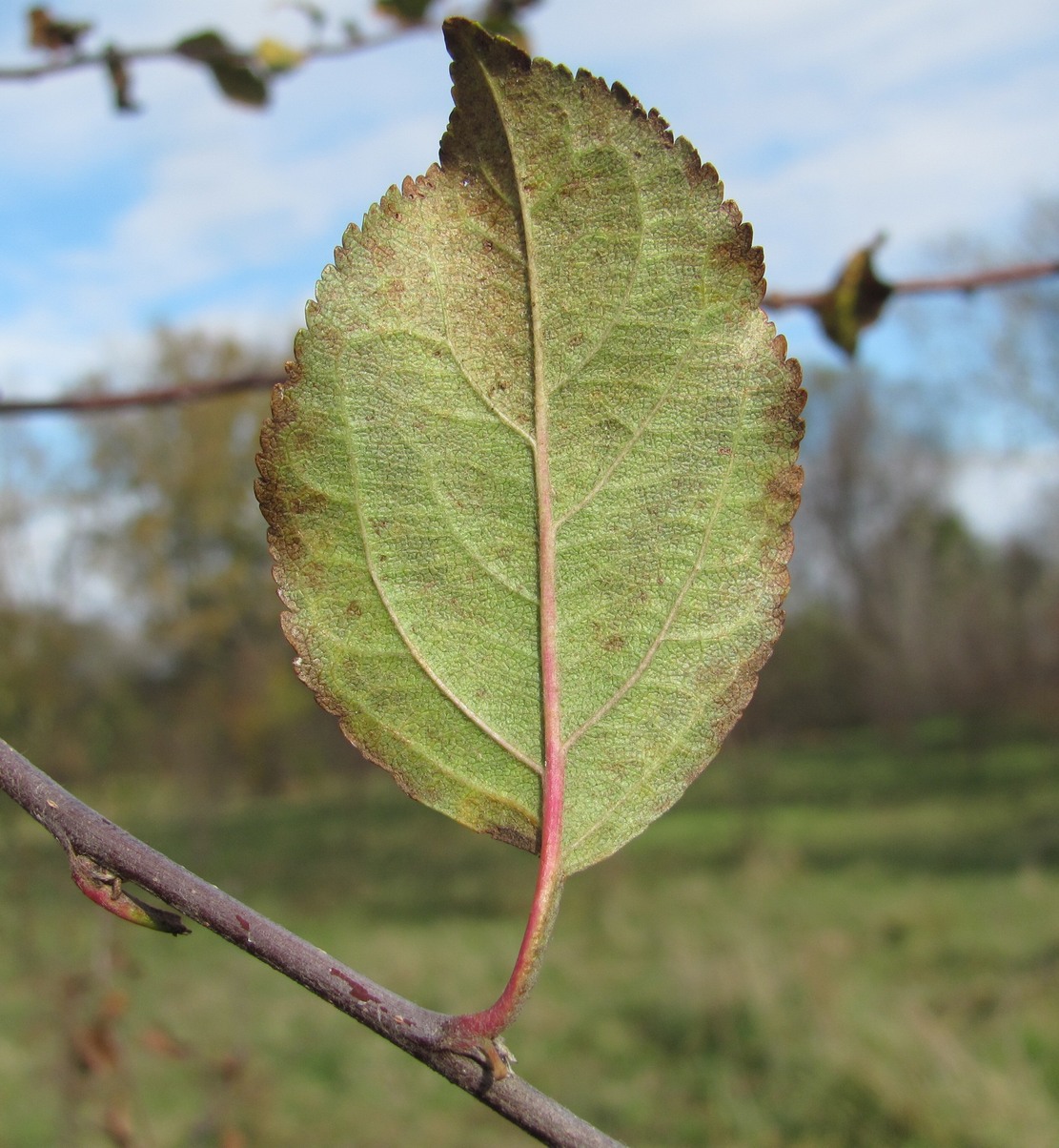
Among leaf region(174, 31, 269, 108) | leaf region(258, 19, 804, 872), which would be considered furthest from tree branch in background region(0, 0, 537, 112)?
leaf region(258, 19, 804, 872)

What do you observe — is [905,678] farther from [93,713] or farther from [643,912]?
[93,713]

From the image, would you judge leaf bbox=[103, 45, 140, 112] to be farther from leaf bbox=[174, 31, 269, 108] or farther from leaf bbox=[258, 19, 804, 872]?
leaf bbox=[258, 19, 804, 872]

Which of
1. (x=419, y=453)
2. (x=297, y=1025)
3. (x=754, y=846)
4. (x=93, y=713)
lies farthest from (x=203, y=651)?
(x=419, y=453)

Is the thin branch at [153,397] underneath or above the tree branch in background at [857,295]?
underneath

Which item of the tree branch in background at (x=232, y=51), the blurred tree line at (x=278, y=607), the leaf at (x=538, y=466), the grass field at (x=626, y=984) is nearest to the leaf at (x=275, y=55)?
the tree branch in background at (x=232, y=51)

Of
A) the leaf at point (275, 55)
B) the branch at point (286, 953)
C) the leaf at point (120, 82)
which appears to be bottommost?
the branch at point (286, 953)

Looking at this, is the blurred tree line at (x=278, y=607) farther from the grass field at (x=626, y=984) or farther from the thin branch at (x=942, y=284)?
the thin branch at (x=942, y=284)
